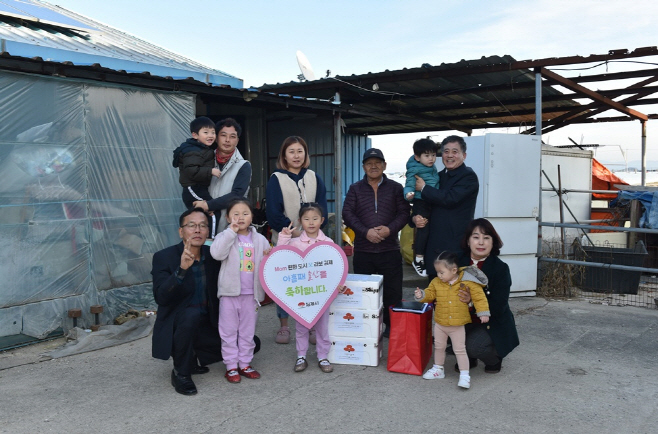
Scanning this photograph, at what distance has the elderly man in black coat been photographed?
4.53 metres

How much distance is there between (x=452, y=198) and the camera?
450 cm

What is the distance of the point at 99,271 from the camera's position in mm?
5598

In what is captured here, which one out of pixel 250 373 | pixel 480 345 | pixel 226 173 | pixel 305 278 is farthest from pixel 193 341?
pixel 480 345

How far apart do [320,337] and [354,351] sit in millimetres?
309

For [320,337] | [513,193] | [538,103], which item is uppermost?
[538,103]

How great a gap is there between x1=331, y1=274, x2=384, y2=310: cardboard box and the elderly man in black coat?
717mm

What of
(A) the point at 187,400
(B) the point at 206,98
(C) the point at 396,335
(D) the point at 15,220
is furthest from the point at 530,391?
(B) the point at 206,98

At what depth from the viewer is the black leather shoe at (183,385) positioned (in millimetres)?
3727

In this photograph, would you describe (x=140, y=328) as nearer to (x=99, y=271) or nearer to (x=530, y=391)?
(x=99, y=271)

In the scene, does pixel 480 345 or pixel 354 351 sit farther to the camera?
pixel 354 351

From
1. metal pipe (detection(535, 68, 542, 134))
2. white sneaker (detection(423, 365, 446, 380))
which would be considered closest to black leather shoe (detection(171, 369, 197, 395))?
white sneaker (detection(423, 365, 446, 380))

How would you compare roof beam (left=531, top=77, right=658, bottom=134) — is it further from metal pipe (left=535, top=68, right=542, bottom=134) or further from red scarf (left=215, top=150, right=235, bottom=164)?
red scarf (left=215, top=150, right=235, bottom=164)

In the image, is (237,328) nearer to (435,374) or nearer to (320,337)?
(320,337)

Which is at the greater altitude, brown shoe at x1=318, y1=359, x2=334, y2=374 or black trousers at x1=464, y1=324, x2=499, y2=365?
black trousers at x1=464, y1=324, x2=499, y2=365
